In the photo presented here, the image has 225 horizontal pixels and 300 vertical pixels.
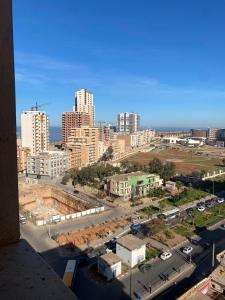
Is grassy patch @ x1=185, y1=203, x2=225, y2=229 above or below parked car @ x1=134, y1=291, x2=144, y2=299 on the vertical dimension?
above

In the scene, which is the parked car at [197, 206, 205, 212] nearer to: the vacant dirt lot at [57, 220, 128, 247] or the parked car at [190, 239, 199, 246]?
the parked car at [190, 239, 199, 246]

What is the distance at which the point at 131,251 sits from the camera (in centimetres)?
652

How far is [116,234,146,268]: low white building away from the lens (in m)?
6.55

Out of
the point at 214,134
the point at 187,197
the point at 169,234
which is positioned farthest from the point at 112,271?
the point at 214,134

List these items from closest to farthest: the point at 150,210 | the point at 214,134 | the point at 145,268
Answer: the point at 145,268, the point at 150,210, the point at 214,134

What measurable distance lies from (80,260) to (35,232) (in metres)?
2.34

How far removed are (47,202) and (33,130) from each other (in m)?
7.50

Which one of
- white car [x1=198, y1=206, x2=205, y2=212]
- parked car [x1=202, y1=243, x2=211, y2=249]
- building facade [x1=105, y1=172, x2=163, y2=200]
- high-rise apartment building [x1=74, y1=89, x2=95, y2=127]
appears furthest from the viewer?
high-rise apartment building [x1=74, y1=89, x2=95, y2=127]

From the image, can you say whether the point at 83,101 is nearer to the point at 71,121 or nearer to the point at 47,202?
the point at 71,121

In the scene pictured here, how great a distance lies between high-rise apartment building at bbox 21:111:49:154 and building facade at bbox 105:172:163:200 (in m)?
8.72

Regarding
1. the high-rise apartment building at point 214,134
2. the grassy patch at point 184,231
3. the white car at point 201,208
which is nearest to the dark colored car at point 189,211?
the white car at point 201,208

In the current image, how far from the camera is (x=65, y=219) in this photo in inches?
379

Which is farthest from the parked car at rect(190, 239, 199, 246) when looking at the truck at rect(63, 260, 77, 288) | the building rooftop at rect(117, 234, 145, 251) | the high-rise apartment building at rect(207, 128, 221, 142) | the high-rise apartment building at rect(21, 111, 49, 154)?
the high-rise apartment building at rect(207, 128, 221, 142)

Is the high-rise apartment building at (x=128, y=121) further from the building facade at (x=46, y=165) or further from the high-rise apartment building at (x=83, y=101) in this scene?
the building facade at (x=46, y=165)
